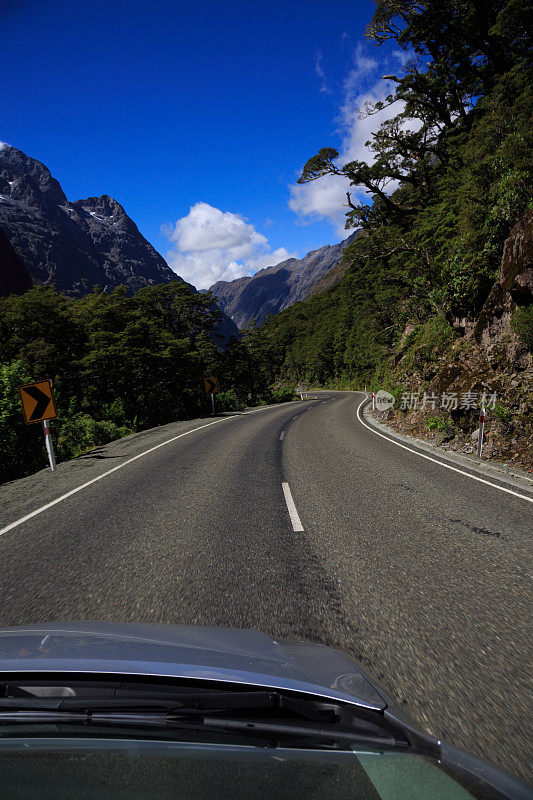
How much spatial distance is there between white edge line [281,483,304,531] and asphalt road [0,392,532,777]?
80 mm

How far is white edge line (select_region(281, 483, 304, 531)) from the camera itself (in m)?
5.00

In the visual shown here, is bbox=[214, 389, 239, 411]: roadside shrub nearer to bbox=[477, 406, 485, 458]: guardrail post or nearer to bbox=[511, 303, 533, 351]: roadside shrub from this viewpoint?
bbox=[511, 303, 533, 351]: roadside shrub

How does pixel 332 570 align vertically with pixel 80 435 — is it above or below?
below

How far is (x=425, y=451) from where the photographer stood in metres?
10.3

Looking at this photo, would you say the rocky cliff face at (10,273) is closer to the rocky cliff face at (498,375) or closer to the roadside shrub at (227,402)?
the roadside shrub at (227,402)

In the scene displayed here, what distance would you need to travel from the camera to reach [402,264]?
2152 cm

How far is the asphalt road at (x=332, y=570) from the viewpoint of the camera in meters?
2.38

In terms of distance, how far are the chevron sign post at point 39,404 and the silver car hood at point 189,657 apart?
7.94 m

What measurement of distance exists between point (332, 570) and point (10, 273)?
133 meters

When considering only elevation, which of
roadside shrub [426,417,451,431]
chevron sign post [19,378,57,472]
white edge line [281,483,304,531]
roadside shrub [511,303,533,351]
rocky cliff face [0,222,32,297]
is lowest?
white edge line [281,483,304,531]

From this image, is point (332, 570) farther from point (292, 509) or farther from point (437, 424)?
point (437, 424)

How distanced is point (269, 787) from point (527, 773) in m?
1.40

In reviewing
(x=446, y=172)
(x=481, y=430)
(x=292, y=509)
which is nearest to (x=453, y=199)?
(x=446, y=172)

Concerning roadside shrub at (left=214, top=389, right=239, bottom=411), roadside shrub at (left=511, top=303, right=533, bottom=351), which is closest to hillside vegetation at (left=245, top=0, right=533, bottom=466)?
roadside shrub at (left=511, top=303, right=533, bottom=351)
